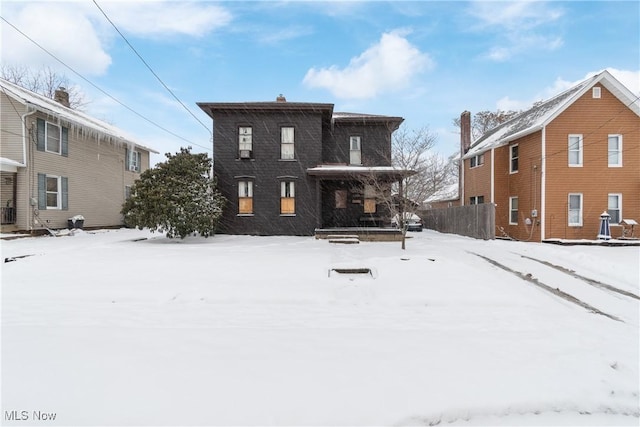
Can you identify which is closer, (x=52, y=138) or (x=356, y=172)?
(x=356, y=172)

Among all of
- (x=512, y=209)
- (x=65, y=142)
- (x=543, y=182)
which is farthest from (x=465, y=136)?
(x=65, y=142)

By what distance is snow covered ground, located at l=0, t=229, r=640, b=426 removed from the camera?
290 centimetres

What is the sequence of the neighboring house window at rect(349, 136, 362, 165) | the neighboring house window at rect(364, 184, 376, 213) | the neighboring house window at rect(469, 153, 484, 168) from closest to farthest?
the neighboring house window at rect(364, 184, 376, 213), the neighboring house window at rect(349, 136, 362, 165), the neighboring house window at rect(469, 153, 484, 168)

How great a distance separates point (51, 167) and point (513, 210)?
80.2 feet

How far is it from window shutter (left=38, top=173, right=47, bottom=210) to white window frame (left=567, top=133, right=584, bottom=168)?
2537 centimetres

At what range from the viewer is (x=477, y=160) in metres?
21.4

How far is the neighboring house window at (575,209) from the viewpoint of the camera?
50.6 ft

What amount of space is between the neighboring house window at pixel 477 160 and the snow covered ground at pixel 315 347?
547 inches

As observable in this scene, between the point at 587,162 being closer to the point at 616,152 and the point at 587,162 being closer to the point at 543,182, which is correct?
the point at 616,152

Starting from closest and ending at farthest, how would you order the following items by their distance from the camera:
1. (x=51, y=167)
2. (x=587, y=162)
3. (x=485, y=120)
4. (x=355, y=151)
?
(x=587, y=162) → (x=51, y=167) → (x=355, y=151) → (x=485, y=120)

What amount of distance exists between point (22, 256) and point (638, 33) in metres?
21.5

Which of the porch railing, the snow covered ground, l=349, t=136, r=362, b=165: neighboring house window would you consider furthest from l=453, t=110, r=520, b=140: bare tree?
the porch railing

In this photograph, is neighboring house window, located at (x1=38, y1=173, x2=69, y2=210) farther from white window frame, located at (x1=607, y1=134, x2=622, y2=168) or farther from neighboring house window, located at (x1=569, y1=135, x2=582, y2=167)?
white window frame, located at (x1=607, y1=134, x2=622, y2=168)

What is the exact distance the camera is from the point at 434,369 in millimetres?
3502
